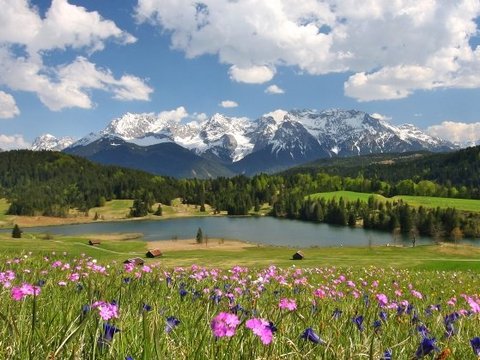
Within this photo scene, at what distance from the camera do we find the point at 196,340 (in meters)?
2.92

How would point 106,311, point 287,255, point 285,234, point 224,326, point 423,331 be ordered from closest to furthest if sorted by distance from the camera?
point 224,326 → point 106,311 → point 423,331 → point 287,255 → point 285,234

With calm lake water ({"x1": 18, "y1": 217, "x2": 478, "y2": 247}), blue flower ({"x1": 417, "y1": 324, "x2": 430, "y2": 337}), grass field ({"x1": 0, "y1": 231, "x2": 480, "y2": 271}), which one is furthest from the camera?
calm lake water ({"x1": 18, "y1": 217, "x2": 478, "y2": 247})

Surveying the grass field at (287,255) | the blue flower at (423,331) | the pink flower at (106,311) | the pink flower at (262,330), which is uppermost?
the pink flower at (262,330)

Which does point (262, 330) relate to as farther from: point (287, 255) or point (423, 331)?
point (287, 255)

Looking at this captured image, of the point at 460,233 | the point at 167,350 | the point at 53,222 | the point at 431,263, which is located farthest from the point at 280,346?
the point at 53,222

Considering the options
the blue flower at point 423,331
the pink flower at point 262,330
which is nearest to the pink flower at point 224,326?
the pink flower at point 262,330

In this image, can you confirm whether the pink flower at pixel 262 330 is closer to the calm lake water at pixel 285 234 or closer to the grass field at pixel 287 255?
the grass field at pixel 287 255

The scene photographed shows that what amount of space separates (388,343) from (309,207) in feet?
634

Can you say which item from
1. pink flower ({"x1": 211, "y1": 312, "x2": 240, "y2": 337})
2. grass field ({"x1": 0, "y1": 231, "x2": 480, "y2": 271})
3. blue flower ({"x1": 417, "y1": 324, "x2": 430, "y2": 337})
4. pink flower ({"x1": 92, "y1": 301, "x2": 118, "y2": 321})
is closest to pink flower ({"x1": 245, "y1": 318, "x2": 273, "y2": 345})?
pink flower ({"x1": 211, "y1": 312, "x2": 240, "y2": 337})

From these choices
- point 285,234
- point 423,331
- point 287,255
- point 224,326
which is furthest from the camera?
point 285,234

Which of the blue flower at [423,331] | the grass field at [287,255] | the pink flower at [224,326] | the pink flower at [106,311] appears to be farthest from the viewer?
the grass field at [287,255]

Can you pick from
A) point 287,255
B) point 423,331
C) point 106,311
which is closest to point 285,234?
point 287,255

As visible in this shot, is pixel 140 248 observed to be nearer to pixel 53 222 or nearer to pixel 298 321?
pixel 298 321

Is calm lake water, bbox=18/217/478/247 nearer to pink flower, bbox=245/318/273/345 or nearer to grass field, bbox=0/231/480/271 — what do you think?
grass field, bbox=0/231/480/271
